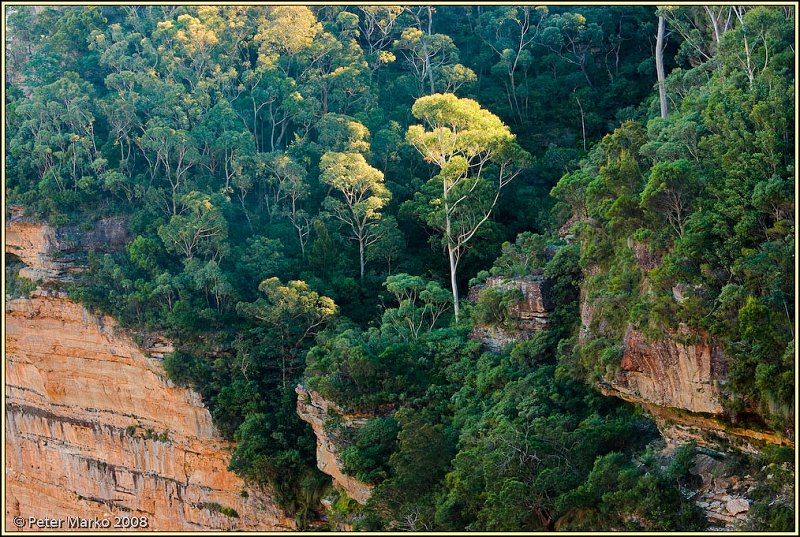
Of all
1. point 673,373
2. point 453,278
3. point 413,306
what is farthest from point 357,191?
point 673,373

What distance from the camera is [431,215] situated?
33844mm

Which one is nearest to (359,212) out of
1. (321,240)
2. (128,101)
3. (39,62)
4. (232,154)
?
(321,240)

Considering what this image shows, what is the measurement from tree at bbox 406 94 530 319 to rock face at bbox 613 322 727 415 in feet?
28.1

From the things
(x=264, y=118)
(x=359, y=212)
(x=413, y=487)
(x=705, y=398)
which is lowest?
(x=413, y=487)

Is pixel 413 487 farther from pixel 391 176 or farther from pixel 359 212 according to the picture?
pixel 391 176

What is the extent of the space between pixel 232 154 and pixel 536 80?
10.3 m

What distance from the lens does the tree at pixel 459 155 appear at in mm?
33531

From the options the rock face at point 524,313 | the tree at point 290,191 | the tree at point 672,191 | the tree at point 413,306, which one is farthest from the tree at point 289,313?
the tree at point 672,191

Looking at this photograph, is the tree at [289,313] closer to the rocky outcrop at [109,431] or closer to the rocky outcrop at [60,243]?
the rocky outcrop at [109,431]

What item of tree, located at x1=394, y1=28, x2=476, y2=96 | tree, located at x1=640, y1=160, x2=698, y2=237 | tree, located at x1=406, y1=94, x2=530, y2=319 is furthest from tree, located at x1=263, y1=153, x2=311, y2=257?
tree, located at x1=640, y1=160, x2=698, y2=237

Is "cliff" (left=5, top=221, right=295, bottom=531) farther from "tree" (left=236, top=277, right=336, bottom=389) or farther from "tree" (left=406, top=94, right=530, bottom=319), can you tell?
"tree" (left=406, top=94, right=530, bottom=319)

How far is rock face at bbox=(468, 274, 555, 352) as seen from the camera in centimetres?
2931

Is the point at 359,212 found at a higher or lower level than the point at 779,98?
lower

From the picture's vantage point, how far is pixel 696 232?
80.6 ft
